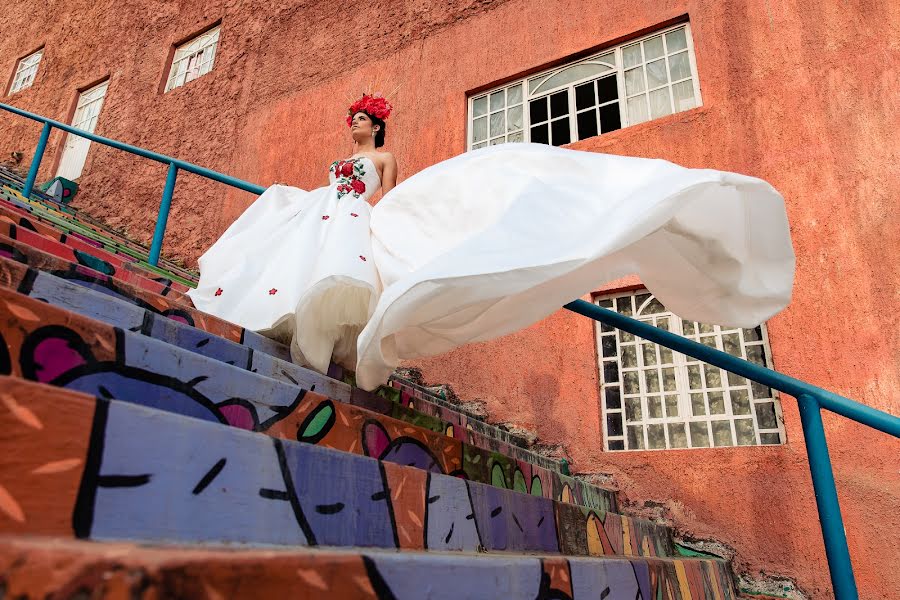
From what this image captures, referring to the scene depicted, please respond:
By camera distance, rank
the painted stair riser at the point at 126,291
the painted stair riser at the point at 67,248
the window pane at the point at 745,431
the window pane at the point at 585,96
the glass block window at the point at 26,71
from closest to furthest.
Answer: the painted stair riser at the point at 126,291
the painted stair riser at the point at 67,248
the window pane at the point at 745,431
the window pane at the point at 585,96
the glass block window at the point at 26,71

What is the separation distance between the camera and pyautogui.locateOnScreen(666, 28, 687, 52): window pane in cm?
507

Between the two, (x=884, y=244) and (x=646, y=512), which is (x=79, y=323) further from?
(x=884, y=244)

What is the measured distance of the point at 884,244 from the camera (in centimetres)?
374

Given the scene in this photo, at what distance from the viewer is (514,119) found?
18.7ft

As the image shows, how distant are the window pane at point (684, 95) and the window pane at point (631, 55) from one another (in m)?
0.48

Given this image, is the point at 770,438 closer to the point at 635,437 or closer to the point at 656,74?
the point at 635,437

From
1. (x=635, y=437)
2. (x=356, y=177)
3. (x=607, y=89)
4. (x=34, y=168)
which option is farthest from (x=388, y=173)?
(x=34, y=168)

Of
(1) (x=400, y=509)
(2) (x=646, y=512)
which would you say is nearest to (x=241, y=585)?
(1) (x=400, y=509)

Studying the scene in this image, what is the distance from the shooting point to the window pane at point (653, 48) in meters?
5.16

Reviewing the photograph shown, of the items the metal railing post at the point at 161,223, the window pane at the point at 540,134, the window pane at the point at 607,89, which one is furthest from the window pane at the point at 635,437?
the metal railing post at the point at 161,223

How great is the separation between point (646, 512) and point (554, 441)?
78 centimetres

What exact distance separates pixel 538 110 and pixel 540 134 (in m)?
0.25

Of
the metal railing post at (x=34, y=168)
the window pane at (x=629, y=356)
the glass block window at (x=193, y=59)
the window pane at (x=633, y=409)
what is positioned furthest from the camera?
the glass block window at (x=193, y=59)

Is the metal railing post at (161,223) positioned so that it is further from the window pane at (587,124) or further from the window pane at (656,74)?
the window pane at (656,74)
